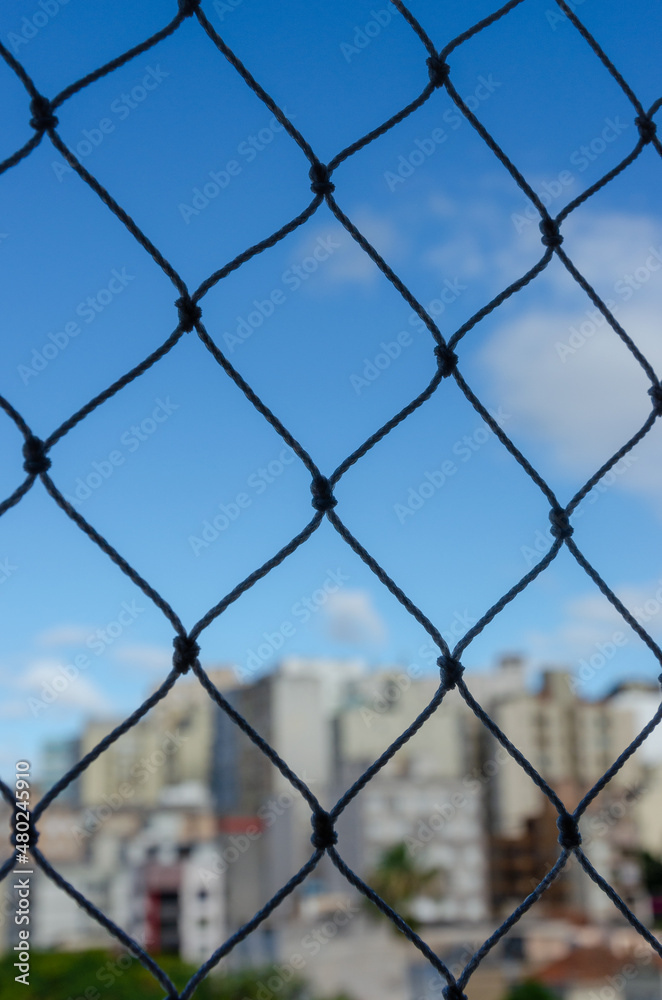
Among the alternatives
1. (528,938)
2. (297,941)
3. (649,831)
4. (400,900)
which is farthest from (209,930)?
(649,831)

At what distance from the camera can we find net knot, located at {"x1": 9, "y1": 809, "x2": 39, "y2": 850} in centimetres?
61

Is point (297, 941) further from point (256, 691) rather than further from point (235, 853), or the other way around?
point (256, 691)

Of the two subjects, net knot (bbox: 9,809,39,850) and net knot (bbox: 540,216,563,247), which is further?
net knot (bbox: 540,216,563,247)

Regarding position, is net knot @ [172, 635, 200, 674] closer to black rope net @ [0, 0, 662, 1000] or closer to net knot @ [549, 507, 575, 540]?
black rope net @ [0, 0, 662, 1000]

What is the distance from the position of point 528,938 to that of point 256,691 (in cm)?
761

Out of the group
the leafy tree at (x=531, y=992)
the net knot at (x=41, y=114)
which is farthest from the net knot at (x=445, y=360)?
the leafy tree at (x=531, y=992)

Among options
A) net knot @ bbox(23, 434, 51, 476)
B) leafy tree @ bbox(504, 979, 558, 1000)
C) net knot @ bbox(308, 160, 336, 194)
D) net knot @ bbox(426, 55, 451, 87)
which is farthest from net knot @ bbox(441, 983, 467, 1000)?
leafy tree @ bbox(504, 979, 558, 1000)

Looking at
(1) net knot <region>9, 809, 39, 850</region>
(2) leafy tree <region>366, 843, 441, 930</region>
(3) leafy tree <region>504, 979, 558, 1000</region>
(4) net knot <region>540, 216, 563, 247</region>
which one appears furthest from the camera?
(2) leafy tree <region>366, 843, 441, 930</region>

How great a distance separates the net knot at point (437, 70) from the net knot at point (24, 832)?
2.19 ft

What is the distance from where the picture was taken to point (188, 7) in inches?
29.2

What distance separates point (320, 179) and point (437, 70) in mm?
163

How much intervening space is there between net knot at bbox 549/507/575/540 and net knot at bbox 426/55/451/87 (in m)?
0.38

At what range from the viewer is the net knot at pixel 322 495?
0.73 m

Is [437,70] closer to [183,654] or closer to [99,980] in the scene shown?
[183,654]
